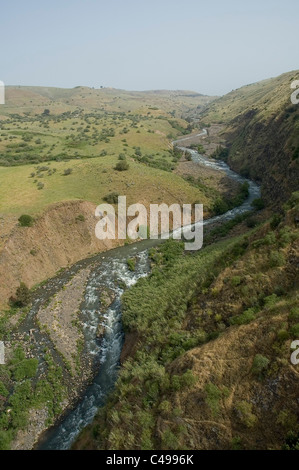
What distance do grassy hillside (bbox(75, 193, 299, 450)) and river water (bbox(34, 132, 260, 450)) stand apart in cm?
192

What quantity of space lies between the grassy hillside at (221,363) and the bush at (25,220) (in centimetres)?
2435

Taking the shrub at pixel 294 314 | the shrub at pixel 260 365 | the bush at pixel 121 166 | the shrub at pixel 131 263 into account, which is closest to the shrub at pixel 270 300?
the shrub at pixel 294 314

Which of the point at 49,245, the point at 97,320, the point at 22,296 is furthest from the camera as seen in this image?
the point at 49,245

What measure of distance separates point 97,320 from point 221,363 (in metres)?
17.4

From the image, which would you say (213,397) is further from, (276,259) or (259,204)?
(259,204)

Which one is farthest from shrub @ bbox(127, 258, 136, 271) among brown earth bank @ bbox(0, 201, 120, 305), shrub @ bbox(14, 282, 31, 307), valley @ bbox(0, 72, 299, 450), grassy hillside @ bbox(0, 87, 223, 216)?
grassy hillside @ bbox(0, 87, 223, 216)

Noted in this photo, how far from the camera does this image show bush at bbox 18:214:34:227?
42184mm

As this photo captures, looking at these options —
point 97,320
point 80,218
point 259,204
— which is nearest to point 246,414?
point 97,320

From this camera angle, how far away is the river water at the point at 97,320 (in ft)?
68.1

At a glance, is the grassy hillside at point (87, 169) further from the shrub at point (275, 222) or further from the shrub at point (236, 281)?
the shrub at point (275, 222)

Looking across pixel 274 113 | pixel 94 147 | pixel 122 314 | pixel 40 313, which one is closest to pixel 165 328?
pixel 122 314

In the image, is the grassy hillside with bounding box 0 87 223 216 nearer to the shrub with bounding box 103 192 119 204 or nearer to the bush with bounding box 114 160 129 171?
the bush with bounding box 114 160 129 171

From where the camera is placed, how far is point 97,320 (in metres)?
31.1

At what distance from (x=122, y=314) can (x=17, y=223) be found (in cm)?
2163
